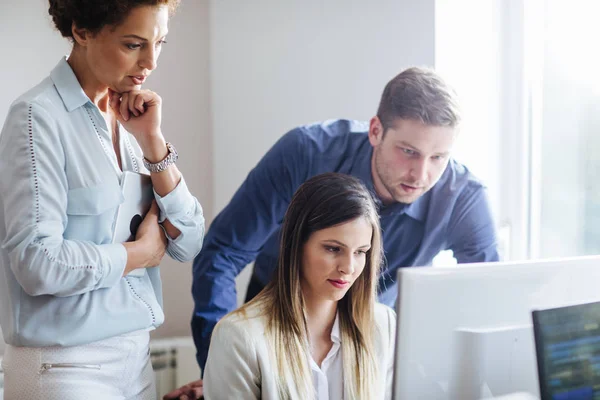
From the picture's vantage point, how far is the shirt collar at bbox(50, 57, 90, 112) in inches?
49.9

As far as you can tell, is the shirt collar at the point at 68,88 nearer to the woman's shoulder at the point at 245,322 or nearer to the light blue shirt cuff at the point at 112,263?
the light blue shirt cuff at the point at 112,263

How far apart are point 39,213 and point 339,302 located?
0.70 m

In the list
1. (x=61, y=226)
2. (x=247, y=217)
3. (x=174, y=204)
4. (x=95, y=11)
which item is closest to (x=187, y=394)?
(x=247, y=217)

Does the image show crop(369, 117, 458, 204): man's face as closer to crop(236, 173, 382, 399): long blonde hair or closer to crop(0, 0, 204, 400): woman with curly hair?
crop(236, 173, 382, 399): long blonde hair

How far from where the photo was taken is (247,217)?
2.01 metres

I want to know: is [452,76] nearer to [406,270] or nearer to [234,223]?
[234,223]

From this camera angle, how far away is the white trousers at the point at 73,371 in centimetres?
123

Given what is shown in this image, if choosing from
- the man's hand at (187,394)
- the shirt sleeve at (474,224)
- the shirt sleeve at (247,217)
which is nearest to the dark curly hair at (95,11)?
the shirt sleeve at (247,217)

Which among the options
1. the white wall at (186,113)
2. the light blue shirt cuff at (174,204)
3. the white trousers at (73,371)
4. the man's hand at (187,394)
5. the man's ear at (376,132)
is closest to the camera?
the white trousers at (73,371)

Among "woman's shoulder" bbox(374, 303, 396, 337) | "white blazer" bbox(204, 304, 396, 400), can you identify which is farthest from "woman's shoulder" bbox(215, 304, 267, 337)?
"woman's shoulder" bbox(374, 303, 396, 337)

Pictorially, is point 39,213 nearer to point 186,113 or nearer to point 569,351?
point 569,351

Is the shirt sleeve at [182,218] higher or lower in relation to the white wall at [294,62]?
lower

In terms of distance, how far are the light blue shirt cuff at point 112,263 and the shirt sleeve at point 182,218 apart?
0.13 metres

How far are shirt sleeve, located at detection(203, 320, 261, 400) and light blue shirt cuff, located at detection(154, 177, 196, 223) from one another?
0.26 metres
